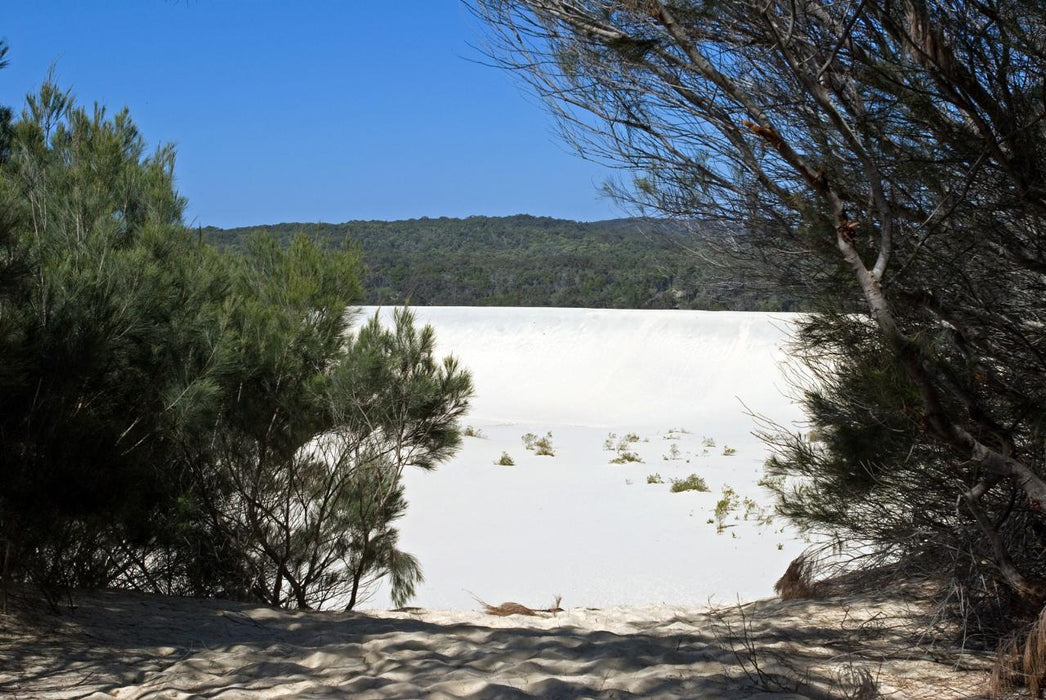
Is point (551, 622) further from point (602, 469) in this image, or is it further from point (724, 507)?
point (602, 469)

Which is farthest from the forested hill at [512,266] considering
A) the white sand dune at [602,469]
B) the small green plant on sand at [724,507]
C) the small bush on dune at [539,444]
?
the small green plant on sand at [724,507]

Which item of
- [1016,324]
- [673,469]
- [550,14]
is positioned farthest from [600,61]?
[673,469]

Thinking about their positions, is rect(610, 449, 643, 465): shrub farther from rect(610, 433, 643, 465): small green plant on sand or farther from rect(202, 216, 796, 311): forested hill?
rect(202, 216, 796, 311): forested hill

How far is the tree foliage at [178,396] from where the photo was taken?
407 centimetres

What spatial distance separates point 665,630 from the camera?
5.34m

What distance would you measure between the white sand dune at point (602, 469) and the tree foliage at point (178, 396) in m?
0.99

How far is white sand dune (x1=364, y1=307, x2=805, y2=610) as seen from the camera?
9.62 metres

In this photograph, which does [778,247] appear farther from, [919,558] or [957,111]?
[919,558]

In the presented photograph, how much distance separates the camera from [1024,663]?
3506 mm

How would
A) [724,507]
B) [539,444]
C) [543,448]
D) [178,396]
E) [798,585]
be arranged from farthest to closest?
[539,444], [543,448], [724,507], [798,585], [178,396]

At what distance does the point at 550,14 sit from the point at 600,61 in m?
0.31

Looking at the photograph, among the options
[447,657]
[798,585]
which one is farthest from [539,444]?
[447,657]

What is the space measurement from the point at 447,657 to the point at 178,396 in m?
1.97

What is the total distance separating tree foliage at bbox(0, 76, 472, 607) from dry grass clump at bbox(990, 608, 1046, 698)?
382cm
